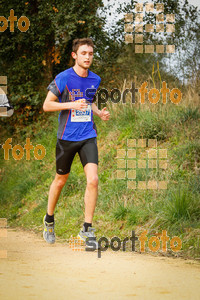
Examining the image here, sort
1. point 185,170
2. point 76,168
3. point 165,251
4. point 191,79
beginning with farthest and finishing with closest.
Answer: point 191,79 → point 76,168 → point 185,170 → point 165,251

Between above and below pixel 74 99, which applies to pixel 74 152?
below

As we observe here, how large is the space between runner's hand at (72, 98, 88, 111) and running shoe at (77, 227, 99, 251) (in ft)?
5.22

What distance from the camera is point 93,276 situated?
4582mm

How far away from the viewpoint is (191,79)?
11.6 metres

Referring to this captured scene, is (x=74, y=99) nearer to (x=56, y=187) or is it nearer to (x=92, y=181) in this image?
(x=92, y=181)

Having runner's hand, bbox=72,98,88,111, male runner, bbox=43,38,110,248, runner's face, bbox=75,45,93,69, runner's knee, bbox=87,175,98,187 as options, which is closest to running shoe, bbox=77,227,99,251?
male runner, bbox=43,38,110,248

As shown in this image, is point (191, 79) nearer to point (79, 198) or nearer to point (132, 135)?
point (132, 135)

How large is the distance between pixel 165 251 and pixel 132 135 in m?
3.92

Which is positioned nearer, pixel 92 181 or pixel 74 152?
pixel 92 181

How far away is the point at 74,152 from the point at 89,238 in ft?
3.81

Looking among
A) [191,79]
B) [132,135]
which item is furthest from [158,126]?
[191,79]

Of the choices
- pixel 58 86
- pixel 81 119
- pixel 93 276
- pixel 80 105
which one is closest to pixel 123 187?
pixel 81 119

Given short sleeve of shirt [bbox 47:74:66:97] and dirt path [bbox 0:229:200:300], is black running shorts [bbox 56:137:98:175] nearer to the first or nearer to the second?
short sleeve of shirt [bbox 47:74:66:97]

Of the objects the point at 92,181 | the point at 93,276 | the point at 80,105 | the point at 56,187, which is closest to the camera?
the point at 93,276
